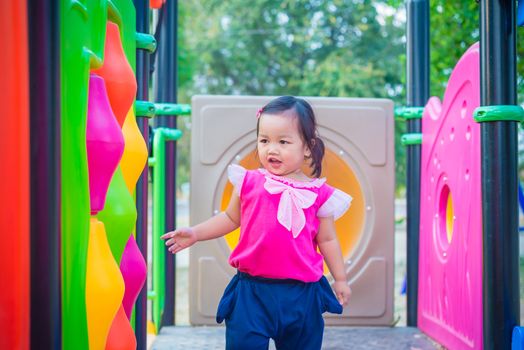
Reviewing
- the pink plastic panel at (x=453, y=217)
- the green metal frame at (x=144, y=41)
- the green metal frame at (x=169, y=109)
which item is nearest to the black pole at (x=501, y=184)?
the pink plastic panel at (x=453, y=217)

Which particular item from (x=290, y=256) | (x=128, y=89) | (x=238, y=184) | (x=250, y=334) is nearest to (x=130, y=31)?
(x=128, y=89)

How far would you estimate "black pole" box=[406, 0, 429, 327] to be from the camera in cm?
364

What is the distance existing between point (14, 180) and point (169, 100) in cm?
263

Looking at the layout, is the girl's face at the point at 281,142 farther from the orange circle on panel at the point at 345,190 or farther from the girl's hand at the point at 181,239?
the orange circle on panel at the point at 345,190

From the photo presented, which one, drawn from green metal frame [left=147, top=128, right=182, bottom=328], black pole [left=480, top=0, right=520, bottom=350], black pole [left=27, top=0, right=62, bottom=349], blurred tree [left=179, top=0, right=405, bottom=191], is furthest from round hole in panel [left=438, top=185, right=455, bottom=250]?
blurred tree [left=179, top=0, right=405, bottom=191]

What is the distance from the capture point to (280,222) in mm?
2102

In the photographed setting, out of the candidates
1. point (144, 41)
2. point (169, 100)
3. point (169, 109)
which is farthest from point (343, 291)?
point (169, 100)

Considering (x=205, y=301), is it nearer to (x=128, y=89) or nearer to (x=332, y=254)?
(x=332, y=254)

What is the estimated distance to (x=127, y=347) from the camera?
67.0 inches

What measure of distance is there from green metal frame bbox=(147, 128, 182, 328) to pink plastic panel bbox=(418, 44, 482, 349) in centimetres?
134

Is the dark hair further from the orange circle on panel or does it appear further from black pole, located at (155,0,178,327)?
black pole, located at (155,0,178,327)

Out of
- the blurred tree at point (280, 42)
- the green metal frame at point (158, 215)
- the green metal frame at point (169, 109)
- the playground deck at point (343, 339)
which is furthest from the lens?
the blurred tree at point (280, 42)

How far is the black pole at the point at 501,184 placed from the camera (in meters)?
2.19

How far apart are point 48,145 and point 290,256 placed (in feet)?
3.60
